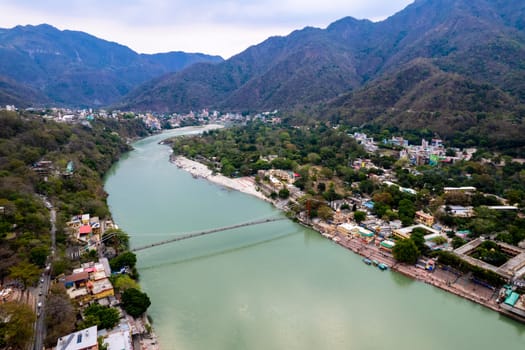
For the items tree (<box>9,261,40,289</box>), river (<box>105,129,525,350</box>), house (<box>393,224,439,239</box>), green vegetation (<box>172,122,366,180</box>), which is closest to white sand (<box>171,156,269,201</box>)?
green vegetation (<box>172,122,366,180</box>)

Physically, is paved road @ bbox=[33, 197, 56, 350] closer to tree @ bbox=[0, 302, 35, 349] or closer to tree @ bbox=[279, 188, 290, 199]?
tree @ bbox=[0, 302, 35, 349]

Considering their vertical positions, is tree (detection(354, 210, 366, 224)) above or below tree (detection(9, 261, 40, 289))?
below

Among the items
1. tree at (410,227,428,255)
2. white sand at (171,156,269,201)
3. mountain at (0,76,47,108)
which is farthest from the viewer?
mountain at (0,76,47,108)

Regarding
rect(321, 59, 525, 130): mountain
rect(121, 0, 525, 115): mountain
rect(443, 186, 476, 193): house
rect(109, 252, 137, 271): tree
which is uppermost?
rect(121, 0, 525, 115): mountain

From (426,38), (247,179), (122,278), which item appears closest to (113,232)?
(122,278)

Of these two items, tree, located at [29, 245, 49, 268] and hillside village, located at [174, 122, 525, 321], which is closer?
tree, located at [29, 245, 49, 268]

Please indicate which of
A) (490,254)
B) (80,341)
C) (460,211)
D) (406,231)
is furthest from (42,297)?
(460,211)

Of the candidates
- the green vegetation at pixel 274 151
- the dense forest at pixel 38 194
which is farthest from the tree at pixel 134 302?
the green vegetation at pixel 274 151
